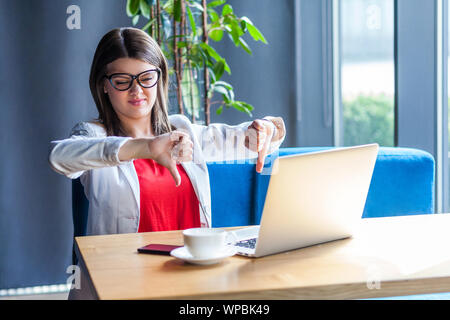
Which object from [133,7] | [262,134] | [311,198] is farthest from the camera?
[133,7]

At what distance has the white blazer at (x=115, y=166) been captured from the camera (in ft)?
4.63

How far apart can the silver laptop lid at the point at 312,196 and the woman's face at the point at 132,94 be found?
827 millimetres

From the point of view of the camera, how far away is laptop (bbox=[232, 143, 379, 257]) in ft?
3.49

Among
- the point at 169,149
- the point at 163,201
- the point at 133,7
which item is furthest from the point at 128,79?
the point at 133,7

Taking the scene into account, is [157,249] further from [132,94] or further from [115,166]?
[132,94]

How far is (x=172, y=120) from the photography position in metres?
2.03

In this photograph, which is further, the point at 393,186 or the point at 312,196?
the point at 393,186

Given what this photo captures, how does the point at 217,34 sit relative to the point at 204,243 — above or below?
above

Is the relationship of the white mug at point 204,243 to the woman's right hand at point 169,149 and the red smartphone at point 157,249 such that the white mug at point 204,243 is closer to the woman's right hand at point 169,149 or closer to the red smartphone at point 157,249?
the red smartphone at point 157,249

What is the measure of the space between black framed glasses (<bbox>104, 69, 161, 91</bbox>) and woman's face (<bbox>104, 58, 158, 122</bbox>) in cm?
1

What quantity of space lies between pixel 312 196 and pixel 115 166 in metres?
0.80

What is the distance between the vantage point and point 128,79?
1.76 meters

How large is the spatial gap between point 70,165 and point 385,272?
0.88 metres

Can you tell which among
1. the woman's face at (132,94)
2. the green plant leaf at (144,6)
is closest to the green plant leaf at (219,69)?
the green plant leaf at (144,6)
